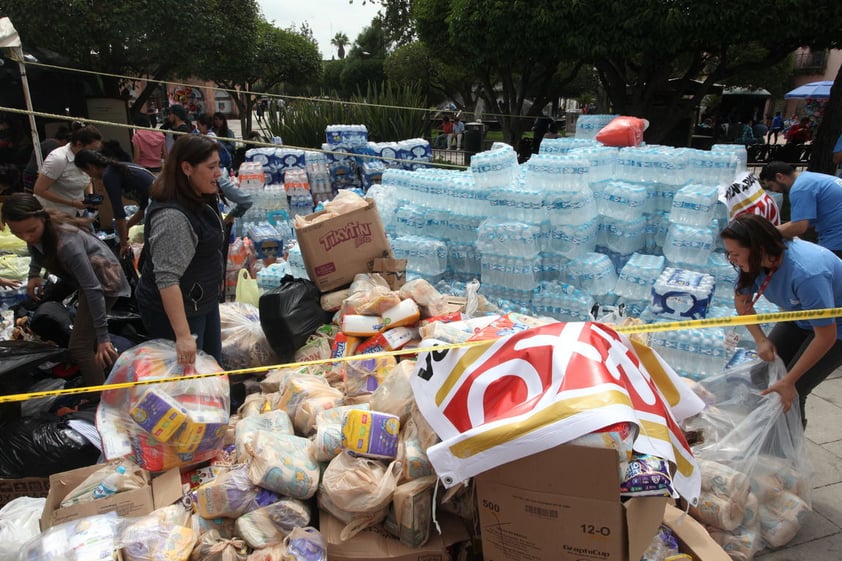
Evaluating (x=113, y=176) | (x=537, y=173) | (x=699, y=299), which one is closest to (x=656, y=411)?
(x=699, y=299)

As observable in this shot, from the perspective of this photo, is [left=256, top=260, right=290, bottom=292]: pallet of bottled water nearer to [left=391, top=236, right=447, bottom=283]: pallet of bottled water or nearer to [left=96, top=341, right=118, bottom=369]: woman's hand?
[left=391, top=236, right=447, bottom=283]: pallet of bottled water

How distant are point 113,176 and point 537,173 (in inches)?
149

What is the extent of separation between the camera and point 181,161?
260cm

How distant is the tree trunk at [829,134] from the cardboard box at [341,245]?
28.8 ft

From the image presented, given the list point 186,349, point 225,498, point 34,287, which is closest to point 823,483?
point 225,498

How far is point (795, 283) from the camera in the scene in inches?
105

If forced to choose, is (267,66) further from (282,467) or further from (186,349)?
(282,467)

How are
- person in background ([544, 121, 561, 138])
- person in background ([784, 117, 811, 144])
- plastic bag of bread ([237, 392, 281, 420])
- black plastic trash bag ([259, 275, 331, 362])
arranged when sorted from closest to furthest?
plastic bag of bread ([237, 392, 281, 420]) → black plastic trash bag ([259, 275, 331, 362]) → person in background ([544, 121, 561, 138]) → person in background ([784, 117, 811, 144])

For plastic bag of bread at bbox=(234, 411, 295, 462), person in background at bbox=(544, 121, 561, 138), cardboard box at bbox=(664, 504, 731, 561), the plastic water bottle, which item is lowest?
cardboard box at bbox=(664, 504, 731, 561)

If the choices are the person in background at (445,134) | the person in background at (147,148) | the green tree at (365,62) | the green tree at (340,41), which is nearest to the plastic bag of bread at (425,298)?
the person in background at (147,148)

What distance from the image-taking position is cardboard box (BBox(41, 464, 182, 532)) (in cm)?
230

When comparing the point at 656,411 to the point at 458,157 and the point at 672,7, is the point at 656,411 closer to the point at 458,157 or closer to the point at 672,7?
the point at 672,7

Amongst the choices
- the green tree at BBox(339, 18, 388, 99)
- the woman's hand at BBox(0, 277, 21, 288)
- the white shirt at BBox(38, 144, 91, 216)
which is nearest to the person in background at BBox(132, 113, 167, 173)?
the white shirt at BBox(38, 144, 91, 216)

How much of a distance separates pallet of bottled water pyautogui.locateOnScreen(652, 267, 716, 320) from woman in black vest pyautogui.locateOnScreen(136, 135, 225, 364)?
10.2 ft
